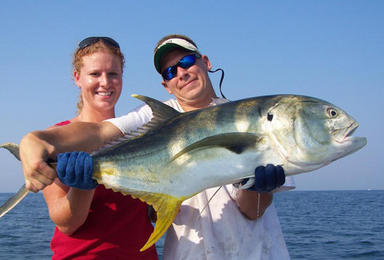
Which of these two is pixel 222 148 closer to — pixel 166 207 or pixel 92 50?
pixel 166 207

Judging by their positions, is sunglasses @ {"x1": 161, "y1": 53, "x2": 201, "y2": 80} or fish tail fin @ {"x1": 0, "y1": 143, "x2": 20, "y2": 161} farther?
sunglasses @ {"x1": 161, "y1": 53, "x2": 201, "y2": 80}

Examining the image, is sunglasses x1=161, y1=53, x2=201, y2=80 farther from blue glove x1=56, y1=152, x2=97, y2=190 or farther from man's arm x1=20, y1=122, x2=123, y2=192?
blue glove x1=56, y1=152, x2=97, y2=190

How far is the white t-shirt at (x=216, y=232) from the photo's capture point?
3320mm

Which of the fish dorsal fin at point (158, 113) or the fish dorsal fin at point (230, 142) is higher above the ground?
the fish dorsal fin at point (158, 113)

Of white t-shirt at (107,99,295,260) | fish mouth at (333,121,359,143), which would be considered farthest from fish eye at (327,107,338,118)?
white t-shirt at (107,99,295,260)

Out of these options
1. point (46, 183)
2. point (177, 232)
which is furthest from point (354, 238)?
point (46, 183)

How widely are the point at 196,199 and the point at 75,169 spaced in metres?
1.31

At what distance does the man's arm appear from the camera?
243 centimetres

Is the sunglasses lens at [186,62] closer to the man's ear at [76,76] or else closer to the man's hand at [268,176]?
the man's ear at [76,76]

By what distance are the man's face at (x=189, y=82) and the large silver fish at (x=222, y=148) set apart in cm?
102

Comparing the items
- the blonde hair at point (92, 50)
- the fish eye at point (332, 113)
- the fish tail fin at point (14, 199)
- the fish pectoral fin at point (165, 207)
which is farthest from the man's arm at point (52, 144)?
the fish eye at point (332, 113)

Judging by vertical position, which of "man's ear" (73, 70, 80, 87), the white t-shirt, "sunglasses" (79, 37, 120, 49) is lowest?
the white t-shirt

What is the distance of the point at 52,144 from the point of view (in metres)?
2.63

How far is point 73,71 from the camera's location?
12.6ft
